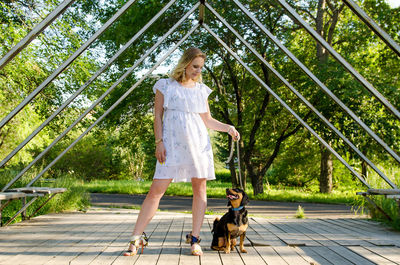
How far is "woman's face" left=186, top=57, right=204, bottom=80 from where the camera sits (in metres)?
3.19

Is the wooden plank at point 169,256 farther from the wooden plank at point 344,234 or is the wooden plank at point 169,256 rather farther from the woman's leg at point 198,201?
the wooden plank at point 344,234

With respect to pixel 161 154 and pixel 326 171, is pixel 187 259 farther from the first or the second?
pixel 326 171

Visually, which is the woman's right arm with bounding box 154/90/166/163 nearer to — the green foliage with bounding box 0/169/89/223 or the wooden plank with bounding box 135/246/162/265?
the wooden plank with bounding box 135/246/162/265

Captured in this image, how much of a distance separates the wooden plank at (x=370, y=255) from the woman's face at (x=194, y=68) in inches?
73.8

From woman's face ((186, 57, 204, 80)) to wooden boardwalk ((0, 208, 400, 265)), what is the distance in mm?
1373

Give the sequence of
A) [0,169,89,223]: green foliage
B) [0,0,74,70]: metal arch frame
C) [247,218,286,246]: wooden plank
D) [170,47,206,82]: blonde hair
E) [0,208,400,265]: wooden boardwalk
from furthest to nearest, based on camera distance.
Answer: [0,169,89,223]: green foliage → [247,218,286,246]: wooden plank → [170,47,206,82]: blonde hair → [0,208,400,265]: wooden boardwalk → [0,0,74,70]: metal arch frame

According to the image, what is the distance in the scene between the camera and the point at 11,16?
31.2 feet

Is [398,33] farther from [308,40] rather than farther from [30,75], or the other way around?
[30,75]

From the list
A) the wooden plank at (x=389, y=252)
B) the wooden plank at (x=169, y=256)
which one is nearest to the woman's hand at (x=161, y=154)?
the wooden plank at (x=169, y=256)

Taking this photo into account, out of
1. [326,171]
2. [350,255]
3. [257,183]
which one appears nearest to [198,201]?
[350,255]

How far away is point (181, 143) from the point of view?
10.3ft

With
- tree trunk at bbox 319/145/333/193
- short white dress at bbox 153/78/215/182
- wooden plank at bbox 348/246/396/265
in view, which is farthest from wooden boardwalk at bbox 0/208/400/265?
A: tree trunk at bbox 319/145/333/193

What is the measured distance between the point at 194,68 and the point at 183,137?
55 centimetres

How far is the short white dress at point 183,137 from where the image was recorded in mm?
3104
